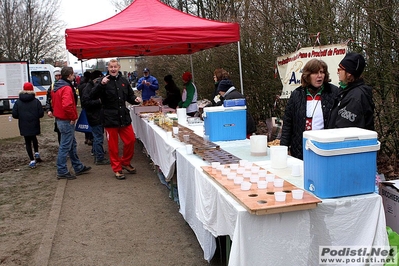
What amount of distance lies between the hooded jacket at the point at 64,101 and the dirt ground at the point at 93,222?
1.04 meters

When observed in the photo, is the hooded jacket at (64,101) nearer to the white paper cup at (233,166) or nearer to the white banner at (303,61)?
the white banner at (303,61)

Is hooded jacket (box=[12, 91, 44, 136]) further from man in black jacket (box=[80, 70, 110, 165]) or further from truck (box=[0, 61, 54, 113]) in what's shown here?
truck (box=[0, 61, 54, 113])

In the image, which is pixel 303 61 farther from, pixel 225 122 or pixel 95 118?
pixel 95 118

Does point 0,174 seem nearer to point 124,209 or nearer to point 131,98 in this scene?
point 131,98

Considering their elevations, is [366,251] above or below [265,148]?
below

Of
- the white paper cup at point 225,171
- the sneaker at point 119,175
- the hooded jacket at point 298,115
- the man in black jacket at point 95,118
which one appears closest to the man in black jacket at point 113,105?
the sneaker at point 119,175

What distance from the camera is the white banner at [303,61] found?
4695mm

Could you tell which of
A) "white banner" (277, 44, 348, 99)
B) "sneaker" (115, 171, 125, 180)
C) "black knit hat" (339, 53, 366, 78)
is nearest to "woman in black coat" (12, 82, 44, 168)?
"sneaker" (115, 171, 125, 180)

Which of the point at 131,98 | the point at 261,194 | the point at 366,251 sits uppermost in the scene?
the point at 131,98

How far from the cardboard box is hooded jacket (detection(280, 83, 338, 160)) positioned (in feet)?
2.24

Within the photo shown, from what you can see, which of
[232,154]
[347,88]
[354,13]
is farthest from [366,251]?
[354,13]

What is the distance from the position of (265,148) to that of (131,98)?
317 cm

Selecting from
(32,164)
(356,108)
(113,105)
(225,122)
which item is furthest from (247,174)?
(32,164)

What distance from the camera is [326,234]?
8.19 ft
